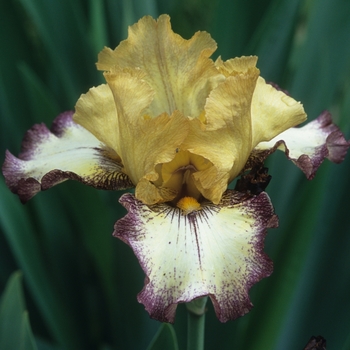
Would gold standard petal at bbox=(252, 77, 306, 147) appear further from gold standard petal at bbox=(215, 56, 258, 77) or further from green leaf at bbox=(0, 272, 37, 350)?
green leaf at bbox=(0, 272, 37, 350)

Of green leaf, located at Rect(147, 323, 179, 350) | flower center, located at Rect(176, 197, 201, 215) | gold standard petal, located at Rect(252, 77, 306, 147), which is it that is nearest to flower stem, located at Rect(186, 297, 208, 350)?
green leaf, located at Rect(147, 323, 179, 350)

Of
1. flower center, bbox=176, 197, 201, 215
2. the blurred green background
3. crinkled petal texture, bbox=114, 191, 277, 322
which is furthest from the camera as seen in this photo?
the blurred green background

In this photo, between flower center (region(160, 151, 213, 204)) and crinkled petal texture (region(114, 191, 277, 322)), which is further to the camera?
flower center (region(160, 151, 213, 204))

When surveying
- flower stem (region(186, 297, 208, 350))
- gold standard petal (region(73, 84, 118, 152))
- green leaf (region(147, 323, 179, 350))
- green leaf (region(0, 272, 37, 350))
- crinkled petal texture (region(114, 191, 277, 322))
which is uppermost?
gold standard petal (region(73, 84, 118, 152))

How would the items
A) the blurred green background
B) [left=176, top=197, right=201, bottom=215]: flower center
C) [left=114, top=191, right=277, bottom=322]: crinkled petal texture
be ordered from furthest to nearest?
the blurred green background → [left=176, top=197, right=201, bottom=215]: flower center → [left=114, top=191, right=277, bottom=322]: crinkled petal texture

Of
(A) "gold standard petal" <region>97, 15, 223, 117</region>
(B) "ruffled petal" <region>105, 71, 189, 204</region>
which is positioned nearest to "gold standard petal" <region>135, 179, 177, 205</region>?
(B) "ruffled petal" <region>105, 71, 189, 204</region>

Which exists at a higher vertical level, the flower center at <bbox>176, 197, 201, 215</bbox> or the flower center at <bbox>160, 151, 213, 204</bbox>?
the flower center at <bbox>160, 151, 213, 204</bbox>

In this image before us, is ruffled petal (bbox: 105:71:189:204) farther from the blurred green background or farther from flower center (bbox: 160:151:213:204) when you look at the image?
the blurred green background

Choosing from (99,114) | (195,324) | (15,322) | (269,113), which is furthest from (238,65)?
(15,322)

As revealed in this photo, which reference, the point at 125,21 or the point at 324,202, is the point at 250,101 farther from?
the point at 125,21
